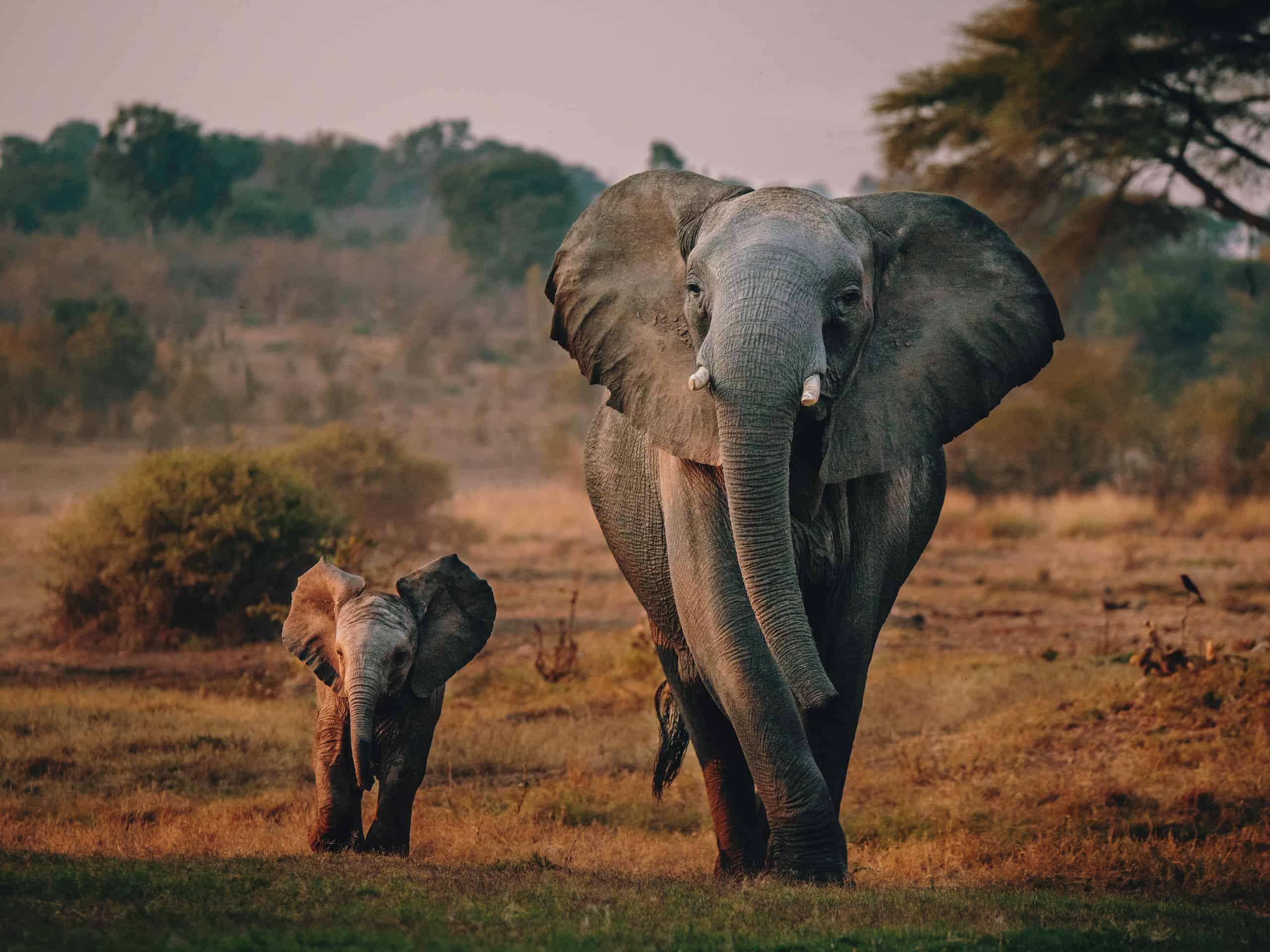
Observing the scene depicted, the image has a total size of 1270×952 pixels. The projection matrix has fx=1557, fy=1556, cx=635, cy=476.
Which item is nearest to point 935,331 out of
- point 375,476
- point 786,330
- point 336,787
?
point 786,330

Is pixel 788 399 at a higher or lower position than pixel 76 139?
lower

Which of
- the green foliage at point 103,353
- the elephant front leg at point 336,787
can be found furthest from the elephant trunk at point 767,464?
the green foliage at point 103,353

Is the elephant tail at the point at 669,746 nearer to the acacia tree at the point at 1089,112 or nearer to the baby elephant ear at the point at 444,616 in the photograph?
the baby elephant ear at the point at 444,616

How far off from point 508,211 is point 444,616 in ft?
162

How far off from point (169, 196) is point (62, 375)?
2251 centimetres

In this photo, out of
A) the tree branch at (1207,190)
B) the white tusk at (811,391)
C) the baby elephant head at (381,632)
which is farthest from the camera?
the tree branch at (1207,190)

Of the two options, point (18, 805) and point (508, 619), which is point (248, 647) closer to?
point (508, 619)

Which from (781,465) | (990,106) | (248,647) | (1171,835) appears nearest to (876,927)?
(781,465)

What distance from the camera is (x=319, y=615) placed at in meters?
7.41

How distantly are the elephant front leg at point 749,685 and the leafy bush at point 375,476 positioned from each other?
14.4 metres

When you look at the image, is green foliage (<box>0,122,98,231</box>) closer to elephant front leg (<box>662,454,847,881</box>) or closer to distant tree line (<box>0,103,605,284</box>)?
distant tree line (<box>0,103,605,284</box>)

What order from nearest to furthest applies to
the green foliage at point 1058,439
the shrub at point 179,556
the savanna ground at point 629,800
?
the savanna ground at point 629,800
the shrub at point 179,556
the green foliage at point 1058,439

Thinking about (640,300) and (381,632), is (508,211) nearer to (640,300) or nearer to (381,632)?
(381,632)

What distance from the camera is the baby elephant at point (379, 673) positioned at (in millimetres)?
6922
